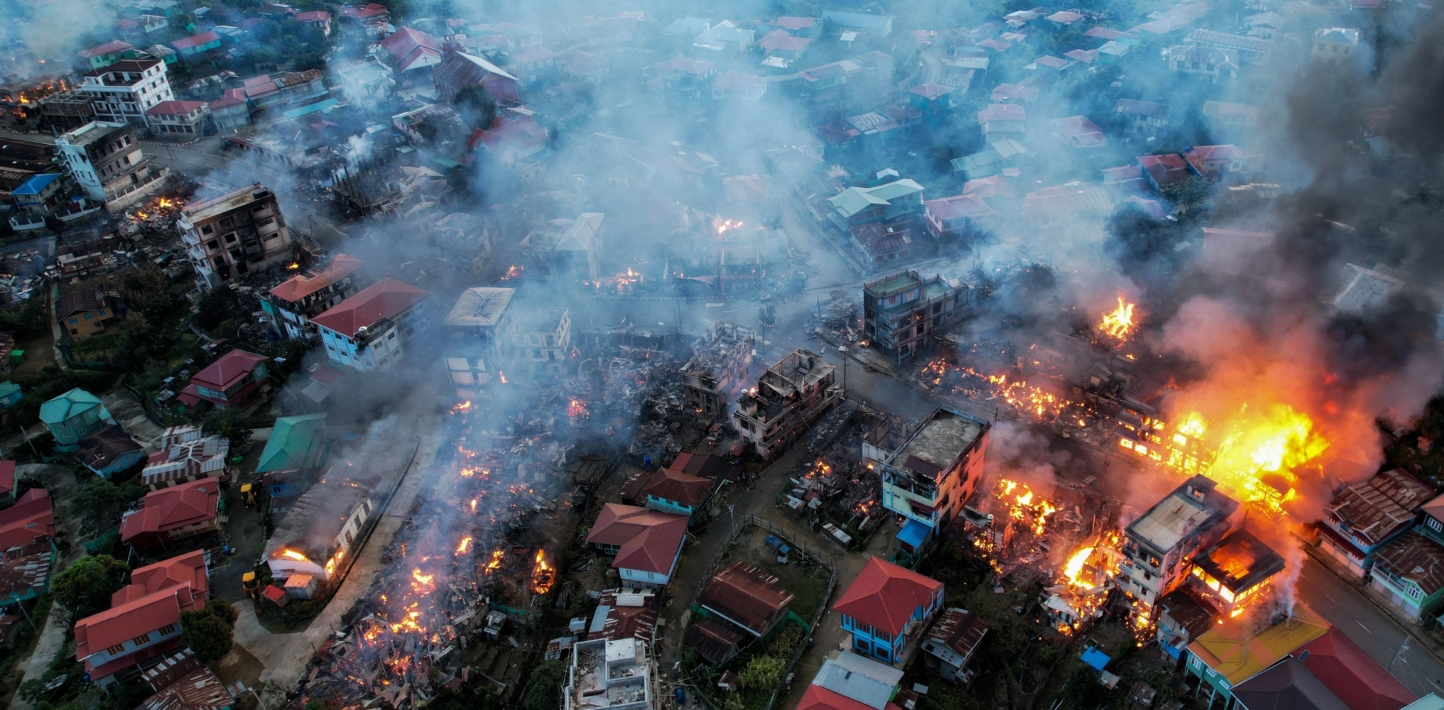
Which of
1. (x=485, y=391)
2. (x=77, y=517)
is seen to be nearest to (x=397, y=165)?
(x=485, y=391)

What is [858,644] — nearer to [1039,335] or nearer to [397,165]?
[1039,335]

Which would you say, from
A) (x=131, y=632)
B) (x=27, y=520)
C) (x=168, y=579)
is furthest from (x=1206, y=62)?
(x=27, y=520)

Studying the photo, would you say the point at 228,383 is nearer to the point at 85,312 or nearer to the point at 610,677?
the point at 85,312

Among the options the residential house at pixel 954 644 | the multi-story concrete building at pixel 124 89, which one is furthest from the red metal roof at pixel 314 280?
the residential house at pixel 954 644

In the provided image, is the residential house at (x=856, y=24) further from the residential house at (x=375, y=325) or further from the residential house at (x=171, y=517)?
the residential house at (x=171, y=517)

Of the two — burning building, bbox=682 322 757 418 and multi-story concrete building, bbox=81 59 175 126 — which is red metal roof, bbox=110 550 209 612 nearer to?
burning building, bbox=682 322 757 418
